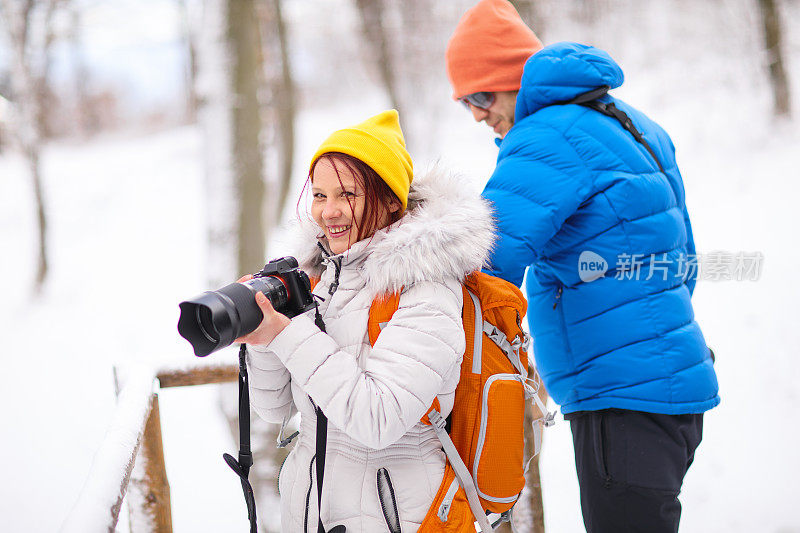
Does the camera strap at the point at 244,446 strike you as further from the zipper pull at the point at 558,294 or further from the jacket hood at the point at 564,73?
the jacket hood at the point at 564,73

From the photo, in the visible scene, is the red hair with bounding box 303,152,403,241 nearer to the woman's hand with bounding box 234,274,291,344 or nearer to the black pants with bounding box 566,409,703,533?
the woman's hand with bounding box 234,274,291,344

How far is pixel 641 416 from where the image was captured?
166cm

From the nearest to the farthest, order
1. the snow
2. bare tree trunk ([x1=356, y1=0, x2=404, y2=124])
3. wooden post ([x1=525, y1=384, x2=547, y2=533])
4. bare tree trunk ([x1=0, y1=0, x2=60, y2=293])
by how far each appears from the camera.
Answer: the snow < wooden post ([x1=525, y1=384, x2=547, y2=533]) < bare tree trunk ([x1=356, y1=0, x2=404, y2=124]) < bare tree trunk ([x1=0, y1=0, x2=60, y2=293])

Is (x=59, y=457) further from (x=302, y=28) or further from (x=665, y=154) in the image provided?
(x=302, y=28)

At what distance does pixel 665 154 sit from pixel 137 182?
49.3 feet

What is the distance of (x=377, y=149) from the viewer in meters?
1.51

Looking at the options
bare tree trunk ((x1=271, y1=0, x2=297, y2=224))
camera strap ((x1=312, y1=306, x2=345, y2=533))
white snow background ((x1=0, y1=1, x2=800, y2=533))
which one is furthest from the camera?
bare tree trunk ((x1=271, y1=0, x2=297, y2=224))

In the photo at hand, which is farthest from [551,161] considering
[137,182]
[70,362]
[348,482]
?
[137,182]

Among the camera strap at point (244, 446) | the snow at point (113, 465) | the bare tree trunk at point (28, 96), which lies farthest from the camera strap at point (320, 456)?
the bare tree trunk at point (28, 96)

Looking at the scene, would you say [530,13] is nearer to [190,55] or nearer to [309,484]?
[309,484]

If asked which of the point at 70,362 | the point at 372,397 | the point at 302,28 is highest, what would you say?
the point at 302,28

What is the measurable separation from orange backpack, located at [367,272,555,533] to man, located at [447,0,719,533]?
0.14 meters

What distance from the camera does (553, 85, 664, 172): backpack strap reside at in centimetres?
170

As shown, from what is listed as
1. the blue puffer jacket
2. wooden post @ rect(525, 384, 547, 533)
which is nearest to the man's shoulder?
the blue puffer jacket
